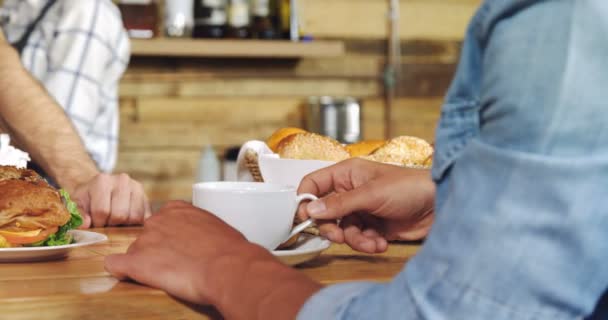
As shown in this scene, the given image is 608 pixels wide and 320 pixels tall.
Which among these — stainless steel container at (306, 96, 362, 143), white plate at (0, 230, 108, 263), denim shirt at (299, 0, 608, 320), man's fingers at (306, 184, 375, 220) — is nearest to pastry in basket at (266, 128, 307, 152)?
man's fingers at (306, 184, 375, 220)

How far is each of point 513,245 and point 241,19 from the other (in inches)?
103

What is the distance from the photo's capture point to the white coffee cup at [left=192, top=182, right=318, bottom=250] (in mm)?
817

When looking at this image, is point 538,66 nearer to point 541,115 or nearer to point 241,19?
point 541,115

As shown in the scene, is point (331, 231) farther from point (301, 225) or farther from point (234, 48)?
point (234, 48)

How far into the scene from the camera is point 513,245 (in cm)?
46

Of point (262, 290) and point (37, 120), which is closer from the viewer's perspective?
point (262, 290)

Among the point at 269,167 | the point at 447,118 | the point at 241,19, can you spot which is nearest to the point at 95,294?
the point at 447,118

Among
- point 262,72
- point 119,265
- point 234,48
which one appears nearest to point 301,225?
point 119,265

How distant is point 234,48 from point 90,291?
2.40 m

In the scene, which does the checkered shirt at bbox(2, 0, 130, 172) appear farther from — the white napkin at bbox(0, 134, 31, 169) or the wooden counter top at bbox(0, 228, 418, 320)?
the wooden counter top at bbox(0, 228, 418, 320)

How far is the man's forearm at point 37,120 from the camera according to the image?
1547mm

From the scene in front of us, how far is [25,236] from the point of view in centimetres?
82

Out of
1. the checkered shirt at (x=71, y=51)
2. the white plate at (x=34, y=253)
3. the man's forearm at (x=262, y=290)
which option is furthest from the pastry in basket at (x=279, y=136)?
the checkered shirt at (x=71, y=51)

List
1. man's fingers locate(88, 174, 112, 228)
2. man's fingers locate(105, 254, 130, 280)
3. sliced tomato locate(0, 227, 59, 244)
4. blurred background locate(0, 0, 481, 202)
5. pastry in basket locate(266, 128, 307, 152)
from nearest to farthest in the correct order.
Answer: man's fingers locate(105, 254, 130, 280) → sliced tomato locate(0, 227, 59, 244) → man's fingers locate(88, 174, 112, 228) → pastry in basket locate(266, 128, 307, 152) → blurred background locate(0, 0, 481, 202)
